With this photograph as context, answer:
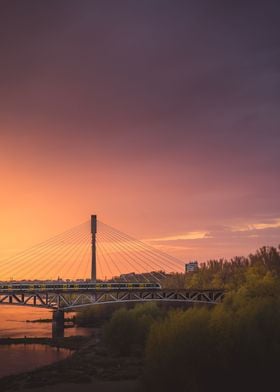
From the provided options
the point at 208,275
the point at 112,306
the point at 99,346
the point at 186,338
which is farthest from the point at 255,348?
the point at 208,275

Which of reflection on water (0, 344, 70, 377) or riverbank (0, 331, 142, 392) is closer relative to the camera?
riverbank (0, 331, 142, 392)

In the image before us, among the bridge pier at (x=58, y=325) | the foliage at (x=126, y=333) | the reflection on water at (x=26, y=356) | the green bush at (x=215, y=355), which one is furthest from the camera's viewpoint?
the bridge pier at (x=58, y=325)

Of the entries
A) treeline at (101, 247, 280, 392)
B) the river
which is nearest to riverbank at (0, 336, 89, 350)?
the river

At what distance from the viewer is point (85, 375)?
50.6m

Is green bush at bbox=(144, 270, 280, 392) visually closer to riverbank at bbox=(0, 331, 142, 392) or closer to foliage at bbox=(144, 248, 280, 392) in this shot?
foliage at bbox=(144, 248, 280, 392)

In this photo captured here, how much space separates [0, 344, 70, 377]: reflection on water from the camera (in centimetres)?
5625

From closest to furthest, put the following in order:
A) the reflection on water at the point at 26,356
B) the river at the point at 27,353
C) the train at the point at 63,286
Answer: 1. the reflection on water at the point at 26,356
2. the river at the point at 27,353
3. the train at the point at 63,286

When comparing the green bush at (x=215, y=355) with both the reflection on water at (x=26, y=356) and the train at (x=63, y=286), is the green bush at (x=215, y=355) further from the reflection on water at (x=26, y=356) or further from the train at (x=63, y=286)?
the train at (x=63, y=286)

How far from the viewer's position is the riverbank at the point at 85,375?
4594cm

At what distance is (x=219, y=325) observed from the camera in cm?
4078

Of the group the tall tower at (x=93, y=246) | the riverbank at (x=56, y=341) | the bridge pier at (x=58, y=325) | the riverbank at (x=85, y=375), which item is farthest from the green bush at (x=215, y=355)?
the tall tower at (x=93, y=246)

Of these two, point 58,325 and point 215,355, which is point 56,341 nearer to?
point 58,325

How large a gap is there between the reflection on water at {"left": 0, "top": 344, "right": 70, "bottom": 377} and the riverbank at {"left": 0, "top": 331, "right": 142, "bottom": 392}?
2477 millimetres

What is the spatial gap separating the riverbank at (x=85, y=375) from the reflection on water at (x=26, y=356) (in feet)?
8.13
